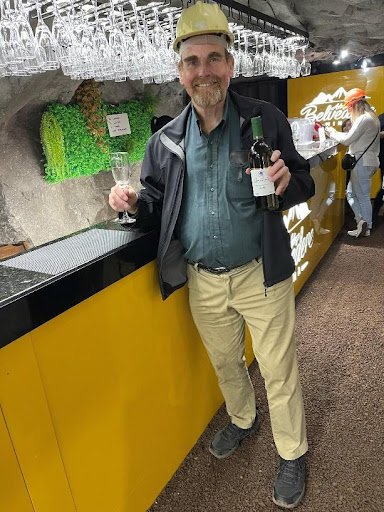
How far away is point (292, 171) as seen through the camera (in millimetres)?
1666

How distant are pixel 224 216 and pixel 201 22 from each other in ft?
2.25

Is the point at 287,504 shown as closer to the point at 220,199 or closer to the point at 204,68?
the point at 220,199

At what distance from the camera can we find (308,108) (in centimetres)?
746

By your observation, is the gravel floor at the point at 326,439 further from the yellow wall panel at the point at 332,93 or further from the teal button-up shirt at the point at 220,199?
the yellow wall panel at the point at 332,93

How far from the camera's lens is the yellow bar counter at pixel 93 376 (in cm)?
119

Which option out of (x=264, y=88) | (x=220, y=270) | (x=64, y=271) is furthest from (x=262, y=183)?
(x=264, y=88)

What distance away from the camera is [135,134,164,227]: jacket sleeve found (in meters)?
1.72

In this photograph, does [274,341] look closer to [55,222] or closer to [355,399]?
[355,399]

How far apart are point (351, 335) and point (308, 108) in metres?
5.50

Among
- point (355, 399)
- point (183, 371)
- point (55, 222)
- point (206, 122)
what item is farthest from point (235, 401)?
point (55, 222)

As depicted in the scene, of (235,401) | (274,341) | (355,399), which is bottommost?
(355,399)

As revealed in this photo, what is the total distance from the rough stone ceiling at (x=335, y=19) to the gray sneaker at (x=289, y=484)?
4205mm

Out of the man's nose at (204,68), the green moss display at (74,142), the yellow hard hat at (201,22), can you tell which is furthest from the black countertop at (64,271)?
the green moss display at (74,142)

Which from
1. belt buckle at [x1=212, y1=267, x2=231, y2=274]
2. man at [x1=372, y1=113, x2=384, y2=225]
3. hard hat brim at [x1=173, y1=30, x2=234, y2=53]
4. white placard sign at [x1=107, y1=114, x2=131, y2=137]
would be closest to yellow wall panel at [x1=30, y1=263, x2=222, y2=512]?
belt buckle at [x1=212, y1=267, x2=231, y2=274]
